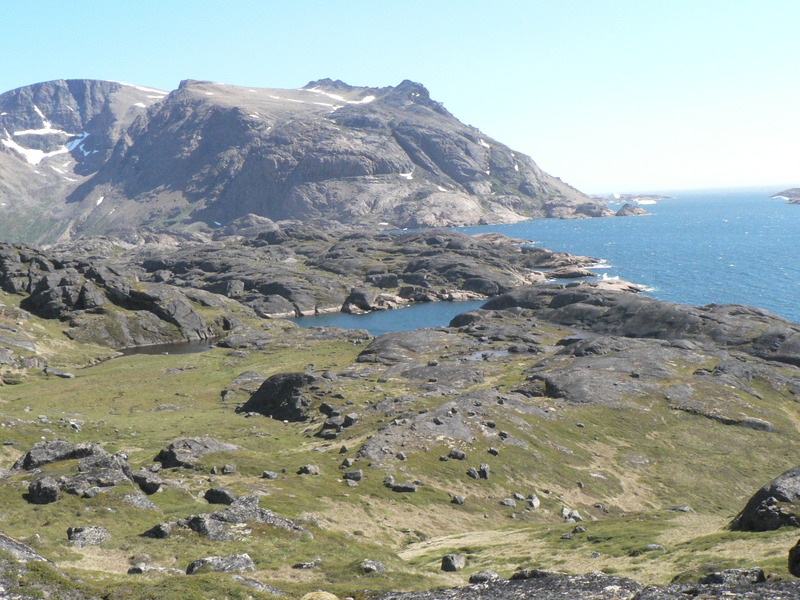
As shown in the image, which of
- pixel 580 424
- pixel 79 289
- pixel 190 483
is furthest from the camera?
pixel 79 289

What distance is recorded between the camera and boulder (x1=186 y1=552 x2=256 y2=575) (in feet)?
105

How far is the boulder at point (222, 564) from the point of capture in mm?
32031

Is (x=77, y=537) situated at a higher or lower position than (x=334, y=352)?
higher

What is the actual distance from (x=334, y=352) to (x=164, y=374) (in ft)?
135

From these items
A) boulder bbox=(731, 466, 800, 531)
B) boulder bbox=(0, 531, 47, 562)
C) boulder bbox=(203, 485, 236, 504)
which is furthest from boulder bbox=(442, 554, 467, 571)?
boulder bbox=(0, 531, 47, 562)

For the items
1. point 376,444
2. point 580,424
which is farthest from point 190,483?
point 580,424

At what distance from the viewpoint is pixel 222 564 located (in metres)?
32.5

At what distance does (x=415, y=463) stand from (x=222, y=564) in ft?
112

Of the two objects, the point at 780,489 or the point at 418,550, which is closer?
the point at 780,489

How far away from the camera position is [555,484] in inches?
2618

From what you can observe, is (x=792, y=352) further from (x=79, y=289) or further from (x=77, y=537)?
(x=79, y=289)

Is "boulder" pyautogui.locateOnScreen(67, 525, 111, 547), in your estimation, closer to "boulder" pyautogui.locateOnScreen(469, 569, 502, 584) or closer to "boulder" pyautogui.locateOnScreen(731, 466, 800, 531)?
"boulder" pyautogui.locateOnScreen(469, 569, 502, 584)

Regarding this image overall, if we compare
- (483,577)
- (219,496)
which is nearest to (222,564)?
(483,577)

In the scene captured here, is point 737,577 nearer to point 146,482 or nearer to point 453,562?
point 453,562
